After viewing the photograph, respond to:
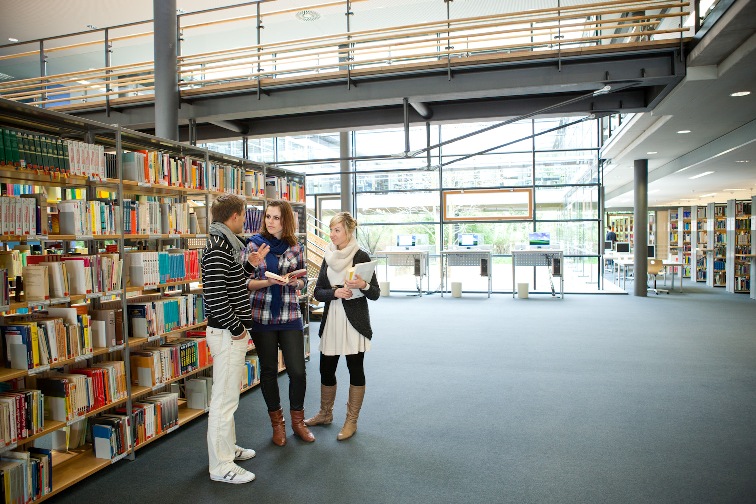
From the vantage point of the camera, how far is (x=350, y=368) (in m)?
3.59

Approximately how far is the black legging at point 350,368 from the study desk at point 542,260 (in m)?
8.47

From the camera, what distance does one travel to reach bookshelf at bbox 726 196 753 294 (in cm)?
1205

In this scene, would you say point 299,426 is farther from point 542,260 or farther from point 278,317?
point 542,260

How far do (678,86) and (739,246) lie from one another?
29.2 ft

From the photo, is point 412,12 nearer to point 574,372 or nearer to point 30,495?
point 574,372

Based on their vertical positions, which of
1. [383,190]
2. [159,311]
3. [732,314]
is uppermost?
[383,190]

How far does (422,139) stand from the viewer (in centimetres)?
1339

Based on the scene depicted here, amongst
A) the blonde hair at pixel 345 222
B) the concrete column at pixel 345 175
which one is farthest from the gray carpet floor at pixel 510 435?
the concrete column at pixel 345 175

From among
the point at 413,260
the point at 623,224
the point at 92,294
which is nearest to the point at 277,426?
the point at 92,294

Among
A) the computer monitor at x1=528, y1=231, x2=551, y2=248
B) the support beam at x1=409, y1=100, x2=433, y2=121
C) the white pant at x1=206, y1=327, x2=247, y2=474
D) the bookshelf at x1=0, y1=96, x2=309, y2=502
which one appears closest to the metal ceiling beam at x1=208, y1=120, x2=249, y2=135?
the support beam at x1=409, y1=100, x2=433, y2=121

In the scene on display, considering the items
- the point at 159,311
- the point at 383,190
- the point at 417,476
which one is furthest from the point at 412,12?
the point at 417,476

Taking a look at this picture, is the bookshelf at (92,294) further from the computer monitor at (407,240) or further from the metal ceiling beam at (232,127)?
the computer monitor at (407,240)

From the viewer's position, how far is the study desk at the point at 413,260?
39.7 ft

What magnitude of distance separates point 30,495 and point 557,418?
11.7 feet
